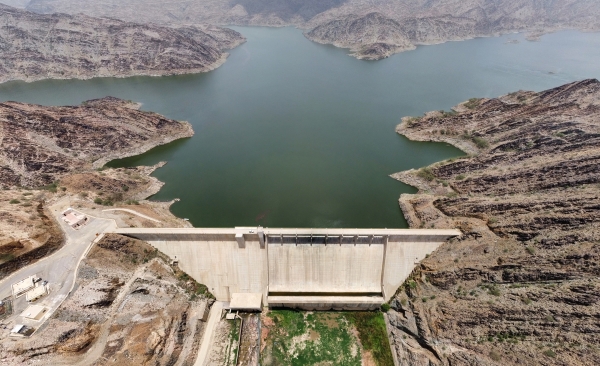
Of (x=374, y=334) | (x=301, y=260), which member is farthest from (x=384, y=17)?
(x=374, y=334)

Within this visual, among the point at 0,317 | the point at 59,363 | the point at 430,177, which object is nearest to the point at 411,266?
the point at 430,177

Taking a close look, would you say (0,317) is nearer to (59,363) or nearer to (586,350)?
(59,363)

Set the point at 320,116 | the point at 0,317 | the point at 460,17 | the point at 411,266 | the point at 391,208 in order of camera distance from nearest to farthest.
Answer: the point at 0,317
the point at 411,266
the point at 391,208
the point at 320,116
the point at 460,17

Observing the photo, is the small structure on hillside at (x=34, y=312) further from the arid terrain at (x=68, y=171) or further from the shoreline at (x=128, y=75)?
the shoreline at (x=128, y=75)

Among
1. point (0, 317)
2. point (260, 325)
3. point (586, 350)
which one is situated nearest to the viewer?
point (586, 350)

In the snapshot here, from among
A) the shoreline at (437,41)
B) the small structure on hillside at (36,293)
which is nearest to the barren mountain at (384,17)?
the shoreline at (437,41)

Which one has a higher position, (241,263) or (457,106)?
(457,106)
